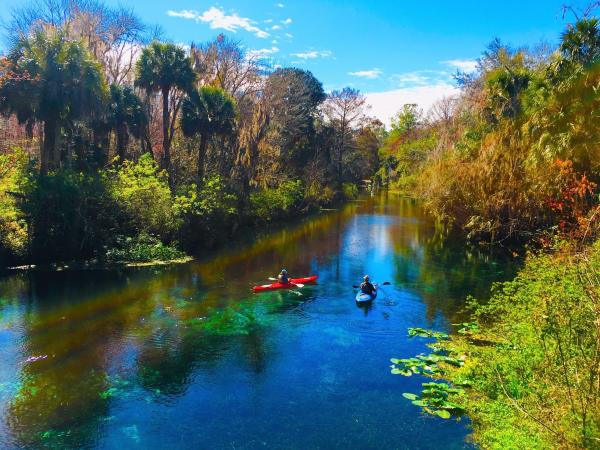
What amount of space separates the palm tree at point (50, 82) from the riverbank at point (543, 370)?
19678 mm

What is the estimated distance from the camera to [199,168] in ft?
103

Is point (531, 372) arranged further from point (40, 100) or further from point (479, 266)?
point (40, 100)

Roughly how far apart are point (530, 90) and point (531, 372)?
71.4ft

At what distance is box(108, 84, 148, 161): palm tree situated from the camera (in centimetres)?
2803

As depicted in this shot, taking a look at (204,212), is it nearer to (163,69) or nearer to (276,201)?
(163,69)

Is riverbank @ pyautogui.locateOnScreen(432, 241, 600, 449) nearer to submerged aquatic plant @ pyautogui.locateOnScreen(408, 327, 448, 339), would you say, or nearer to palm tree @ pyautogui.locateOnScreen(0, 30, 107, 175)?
submerged aquatic plant @ pyautogui.locateOnScreen(408, 327, 448, 339)

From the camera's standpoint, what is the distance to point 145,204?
23750 millimetres

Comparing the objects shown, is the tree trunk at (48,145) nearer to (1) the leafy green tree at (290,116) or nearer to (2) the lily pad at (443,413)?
(1) the leafy green tree at (290,116)

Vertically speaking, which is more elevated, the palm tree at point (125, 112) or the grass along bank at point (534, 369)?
the palm tree at point (125, 112)

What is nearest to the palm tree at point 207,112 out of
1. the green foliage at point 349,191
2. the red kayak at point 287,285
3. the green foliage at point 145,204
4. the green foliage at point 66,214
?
the green foliage at point 145,204

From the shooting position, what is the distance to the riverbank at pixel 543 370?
6.35 metres

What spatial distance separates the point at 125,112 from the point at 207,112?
16.4 ft

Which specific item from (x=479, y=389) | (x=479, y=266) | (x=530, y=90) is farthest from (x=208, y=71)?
(x=479, y=389)

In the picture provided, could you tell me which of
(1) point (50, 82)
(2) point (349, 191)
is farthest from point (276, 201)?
(2) point (349, 191)
